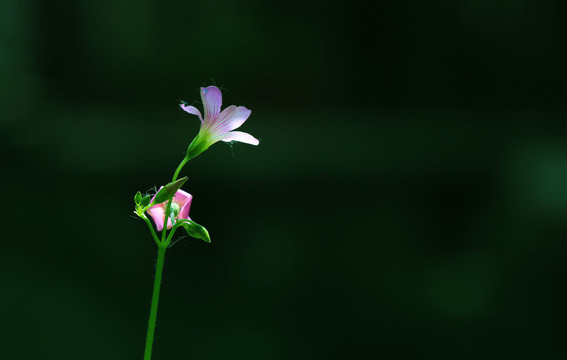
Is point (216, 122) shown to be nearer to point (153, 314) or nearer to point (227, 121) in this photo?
point (227, 121)

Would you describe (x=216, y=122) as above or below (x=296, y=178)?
below

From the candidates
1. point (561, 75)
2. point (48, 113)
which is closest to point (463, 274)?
point (561, 75)

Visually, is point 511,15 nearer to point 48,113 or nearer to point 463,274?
point 463,274

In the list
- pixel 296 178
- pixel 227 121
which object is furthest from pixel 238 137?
pixel 296 178

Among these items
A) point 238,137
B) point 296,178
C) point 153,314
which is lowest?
point 153,314

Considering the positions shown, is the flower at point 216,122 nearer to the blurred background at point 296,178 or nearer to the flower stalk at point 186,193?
the flower stalk at point 186,193

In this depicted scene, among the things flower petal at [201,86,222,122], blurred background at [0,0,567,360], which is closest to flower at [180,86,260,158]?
flower petal at [201,86,222,122]

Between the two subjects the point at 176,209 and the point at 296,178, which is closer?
the point at 176,209
